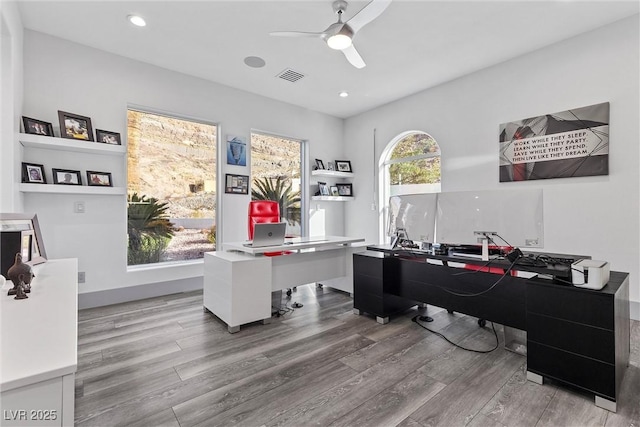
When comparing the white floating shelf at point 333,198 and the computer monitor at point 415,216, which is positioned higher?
the white floating shelf at point 333,198

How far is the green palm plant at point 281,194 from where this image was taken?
15.9ft

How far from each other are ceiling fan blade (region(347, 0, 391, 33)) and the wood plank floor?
8.61 feet

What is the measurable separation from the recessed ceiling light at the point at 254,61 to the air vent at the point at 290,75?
0.32m

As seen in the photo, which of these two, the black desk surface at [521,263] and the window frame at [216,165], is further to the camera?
the window frame at [216,165]

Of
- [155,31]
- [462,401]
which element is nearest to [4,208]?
[155,31]

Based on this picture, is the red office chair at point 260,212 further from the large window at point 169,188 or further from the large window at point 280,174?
the large window at point 280,174

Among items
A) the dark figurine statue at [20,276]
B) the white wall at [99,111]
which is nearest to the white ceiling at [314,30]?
the white wall at [99,111]

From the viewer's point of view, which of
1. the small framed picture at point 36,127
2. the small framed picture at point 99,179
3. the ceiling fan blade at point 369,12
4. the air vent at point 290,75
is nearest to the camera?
the ceiling fan blade at point 369,12

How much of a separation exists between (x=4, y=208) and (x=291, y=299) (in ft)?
8.96

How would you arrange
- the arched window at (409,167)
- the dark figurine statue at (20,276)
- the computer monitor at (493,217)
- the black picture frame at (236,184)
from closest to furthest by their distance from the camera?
the dark figurine statue at (20,276)
the computer monitor at (493,217)
the black picture frame at (236,184)
the arched window at (409,167)

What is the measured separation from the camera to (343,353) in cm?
227

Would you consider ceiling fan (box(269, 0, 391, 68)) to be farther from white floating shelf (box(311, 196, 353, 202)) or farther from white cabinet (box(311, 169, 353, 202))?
white floating shelf (box(311, 196, 353, 202))

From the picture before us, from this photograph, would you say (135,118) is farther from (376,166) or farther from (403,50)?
(376,166)

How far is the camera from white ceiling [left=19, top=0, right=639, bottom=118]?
2.68 m
